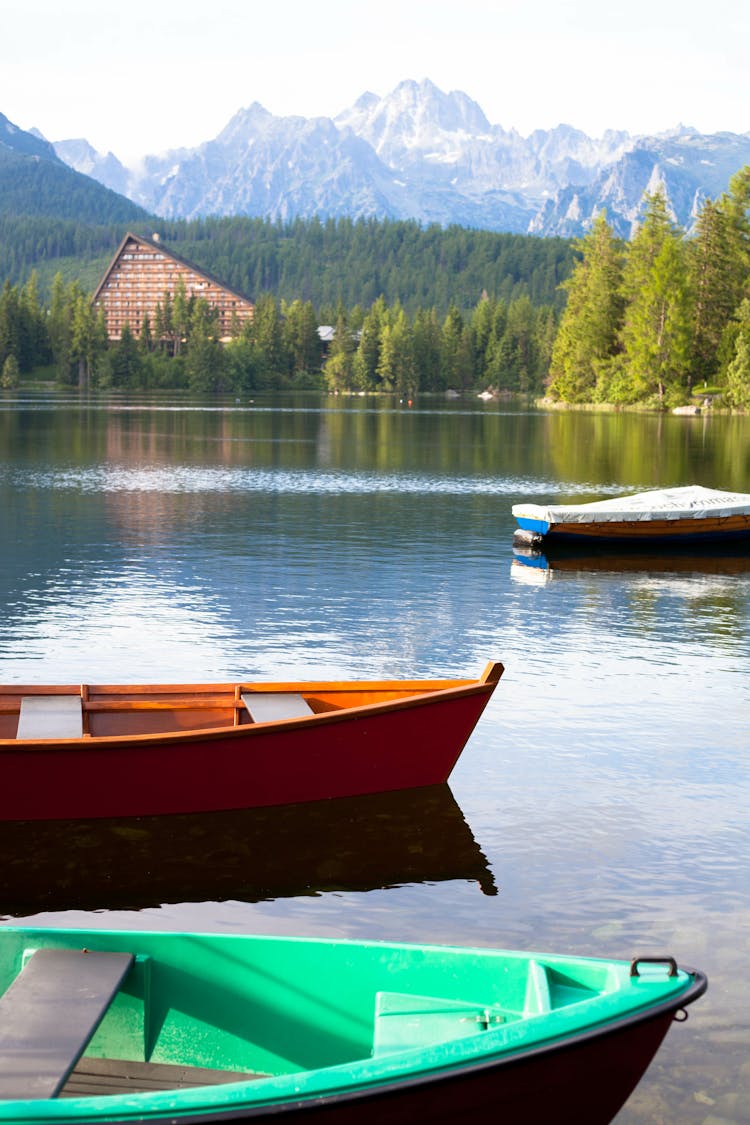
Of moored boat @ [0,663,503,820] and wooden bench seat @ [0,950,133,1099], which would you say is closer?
wooden bench seat @ [0,950,133,1099]

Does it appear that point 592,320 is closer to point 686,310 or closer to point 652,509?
point 686,310

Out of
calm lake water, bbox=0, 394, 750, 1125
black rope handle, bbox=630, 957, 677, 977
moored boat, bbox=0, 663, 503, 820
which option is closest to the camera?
black rope handle, bbox=630, 957, 677, 977

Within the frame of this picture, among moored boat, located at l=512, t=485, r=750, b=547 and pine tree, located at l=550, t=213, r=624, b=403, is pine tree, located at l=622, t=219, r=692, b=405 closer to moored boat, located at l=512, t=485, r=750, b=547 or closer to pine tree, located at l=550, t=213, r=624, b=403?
pine tree, located at l=550, t=213, r=624, b=403

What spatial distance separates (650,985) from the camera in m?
6.10

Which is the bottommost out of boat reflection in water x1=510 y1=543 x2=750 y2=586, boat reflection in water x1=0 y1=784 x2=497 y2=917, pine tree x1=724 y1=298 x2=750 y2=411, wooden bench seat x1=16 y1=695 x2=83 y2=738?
boat reflection in water x1=0 y1=784 x2=497 y2=917

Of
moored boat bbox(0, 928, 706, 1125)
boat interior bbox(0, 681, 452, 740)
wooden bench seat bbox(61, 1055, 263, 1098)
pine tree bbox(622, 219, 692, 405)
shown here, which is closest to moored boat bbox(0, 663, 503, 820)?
boat interior bbox(0, 681, 452, 740)

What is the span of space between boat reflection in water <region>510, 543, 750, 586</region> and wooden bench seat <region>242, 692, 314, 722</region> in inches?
633

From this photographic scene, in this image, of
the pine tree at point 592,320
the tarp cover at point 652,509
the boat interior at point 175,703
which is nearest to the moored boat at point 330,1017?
the boat interior at point 175,703

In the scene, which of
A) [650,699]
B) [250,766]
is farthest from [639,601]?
[250,766]

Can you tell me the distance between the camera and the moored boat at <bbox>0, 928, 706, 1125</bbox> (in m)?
5.86

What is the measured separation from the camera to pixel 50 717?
13352 mm

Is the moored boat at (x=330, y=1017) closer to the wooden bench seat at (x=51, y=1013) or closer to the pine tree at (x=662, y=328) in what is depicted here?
the wooden bench seat at (x=51, y=1013)

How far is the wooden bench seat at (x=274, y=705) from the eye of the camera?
1359 cm

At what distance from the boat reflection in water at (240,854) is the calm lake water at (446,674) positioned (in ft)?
0.11
